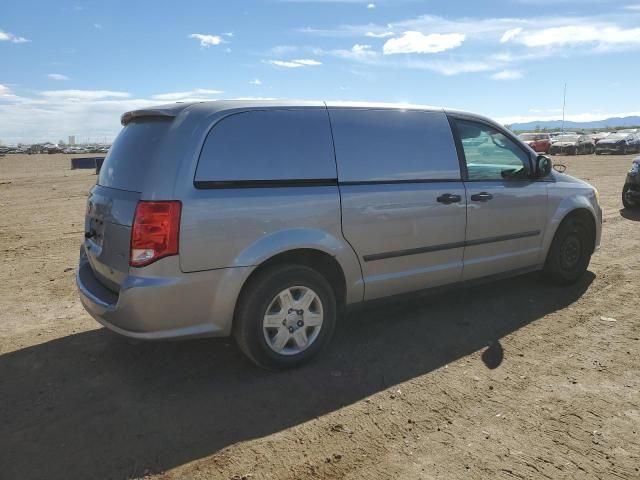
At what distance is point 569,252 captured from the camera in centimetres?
548

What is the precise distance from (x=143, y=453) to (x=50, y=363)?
153 cm

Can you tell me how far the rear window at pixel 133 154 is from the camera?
3301 millimetres

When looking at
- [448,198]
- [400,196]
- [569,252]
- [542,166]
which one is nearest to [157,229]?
[400,196]

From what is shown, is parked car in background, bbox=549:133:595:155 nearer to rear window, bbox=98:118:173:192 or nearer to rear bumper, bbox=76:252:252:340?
rear window, bbox=98:118:173:192

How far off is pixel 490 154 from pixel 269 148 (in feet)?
7.59

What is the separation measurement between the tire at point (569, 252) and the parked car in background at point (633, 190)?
219 inches

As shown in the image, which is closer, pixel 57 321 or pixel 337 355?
pixel 337 355

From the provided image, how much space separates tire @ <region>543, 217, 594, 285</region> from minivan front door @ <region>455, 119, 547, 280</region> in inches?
11.1

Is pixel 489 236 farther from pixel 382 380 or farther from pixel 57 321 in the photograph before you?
pixel 57 321

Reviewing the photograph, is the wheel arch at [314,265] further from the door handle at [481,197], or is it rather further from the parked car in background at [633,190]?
the parked car in background at [633,190]

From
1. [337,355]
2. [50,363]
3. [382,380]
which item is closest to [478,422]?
[382,380]

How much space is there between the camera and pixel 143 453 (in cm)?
275

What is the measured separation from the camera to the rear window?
3301 mm

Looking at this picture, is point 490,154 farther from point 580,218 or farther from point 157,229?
point 157,229
